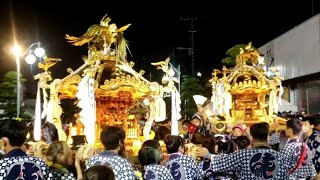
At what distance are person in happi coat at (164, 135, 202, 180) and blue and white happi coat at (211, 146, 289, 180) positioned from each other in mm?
555

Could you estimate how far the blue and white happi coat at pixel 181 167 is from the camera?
18.4 ft

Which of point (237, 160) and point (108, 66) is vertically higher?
point (108, 66)

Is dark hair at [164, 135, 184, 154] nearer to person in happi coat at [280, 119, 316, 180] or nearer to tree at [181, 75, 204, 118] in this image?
person in happi coat at [280, 119, 316, 180]

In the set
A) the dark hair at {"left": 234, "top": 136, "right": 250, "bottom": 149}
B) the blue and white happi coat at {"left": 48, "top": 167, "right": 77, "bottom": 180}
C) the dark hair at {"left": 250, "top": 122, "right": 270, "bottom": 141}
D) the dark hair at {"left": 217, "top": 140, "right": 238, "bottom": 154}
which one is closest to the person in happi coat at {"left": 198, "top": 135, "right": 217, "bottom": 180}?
the dark hair at {"left": 217, "top": 140, "right": 238, "bottom": 154}

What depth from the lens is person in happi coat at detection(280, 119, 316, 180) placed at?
6.18m

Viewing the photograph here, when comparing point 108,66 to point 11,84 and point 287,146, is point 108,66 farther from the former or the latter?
point 11,84

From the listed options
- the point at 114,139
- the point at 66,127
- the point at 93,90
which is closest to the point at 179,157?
the point at 114,139

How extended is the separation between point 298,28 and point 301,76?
8.49ft

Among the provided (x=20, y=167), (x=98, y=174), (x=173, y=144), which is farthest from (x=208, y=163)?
(x=98, y=174)

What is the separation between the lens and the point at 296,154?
6.20 meters

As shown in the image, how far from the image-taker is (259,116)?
1866cm

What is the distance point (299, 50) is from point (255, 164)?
20.6 metres

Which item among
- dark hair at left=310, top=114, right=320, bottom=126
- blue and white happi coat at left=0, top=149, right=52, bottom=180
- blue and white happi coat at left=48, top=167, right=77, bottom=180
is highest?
dark hair at left=310, top=114, right=320, bottom=126

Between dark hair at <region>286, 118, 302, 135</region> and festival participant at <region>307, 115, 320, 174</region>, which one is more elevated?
dark hair at <region>286, 118, 302, 135</region>
